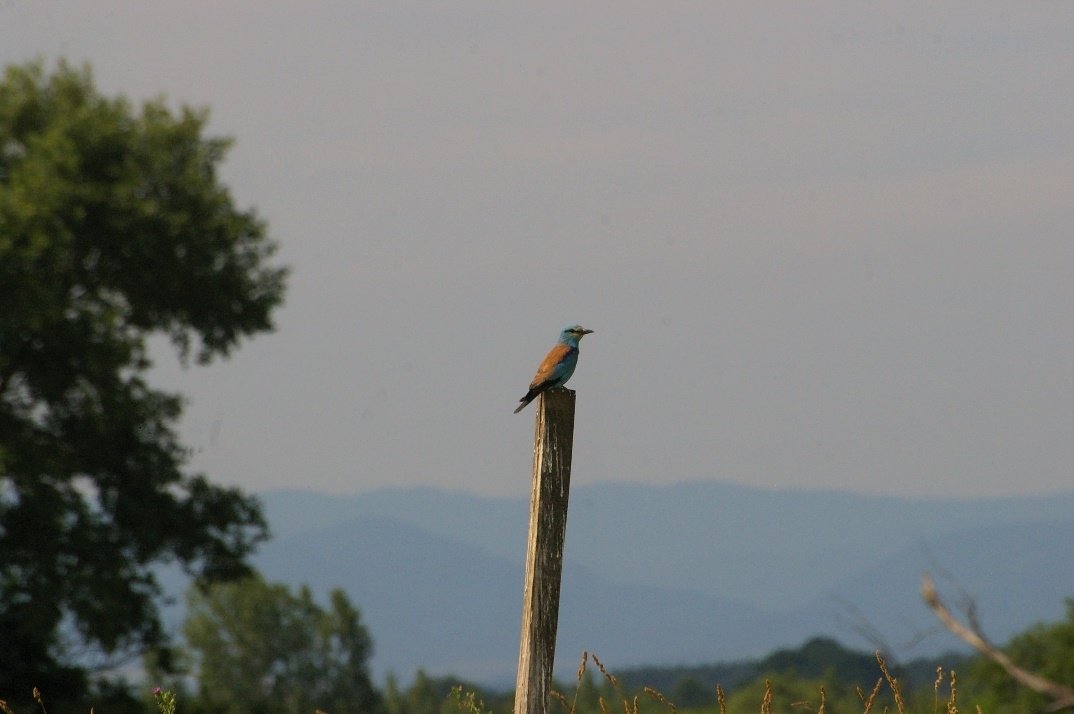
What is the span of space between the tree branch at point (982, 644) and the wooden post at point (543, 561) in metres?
4.19

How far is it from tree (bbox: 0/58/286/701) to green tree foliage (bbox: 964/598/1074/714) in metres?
23.2

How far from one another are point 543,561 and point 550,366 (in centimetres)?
245

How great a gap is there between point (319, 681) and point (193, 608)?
9.55 m

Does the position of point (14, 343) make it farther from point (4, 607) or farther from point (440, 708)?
point (440, 708)

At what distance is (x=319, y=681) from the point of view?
303ft

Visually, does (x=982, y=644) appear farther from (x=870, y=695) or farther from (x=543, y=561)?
(x=543, y=561)

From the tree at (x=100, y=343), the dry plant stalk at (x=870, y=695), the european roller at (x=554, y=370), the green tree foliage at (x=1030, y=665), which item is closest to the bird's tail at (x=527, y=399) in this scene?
the european roller at (x=554, y=370)

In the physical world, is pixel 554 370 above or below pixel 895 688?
above

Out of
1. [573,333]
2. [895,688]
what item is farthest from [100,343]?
[895,688]

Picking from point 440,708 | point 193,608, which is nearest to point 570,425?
point 193,608

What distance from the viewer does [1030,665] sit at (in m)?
47.9

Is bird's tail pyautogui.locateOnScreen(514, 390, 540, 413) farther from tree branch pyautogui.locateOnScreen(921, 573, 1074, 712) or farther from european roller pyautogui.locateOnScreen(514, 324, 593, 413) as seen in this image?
tree branch pyautogui.locateOnScreen(921, 573, 1074, 712)

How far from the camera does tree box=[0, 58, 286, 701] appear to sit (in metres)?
27.6

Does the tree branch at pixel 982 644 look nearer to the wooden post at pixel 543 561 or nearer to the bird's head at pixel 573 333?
the wooden post at pixel 543 561
